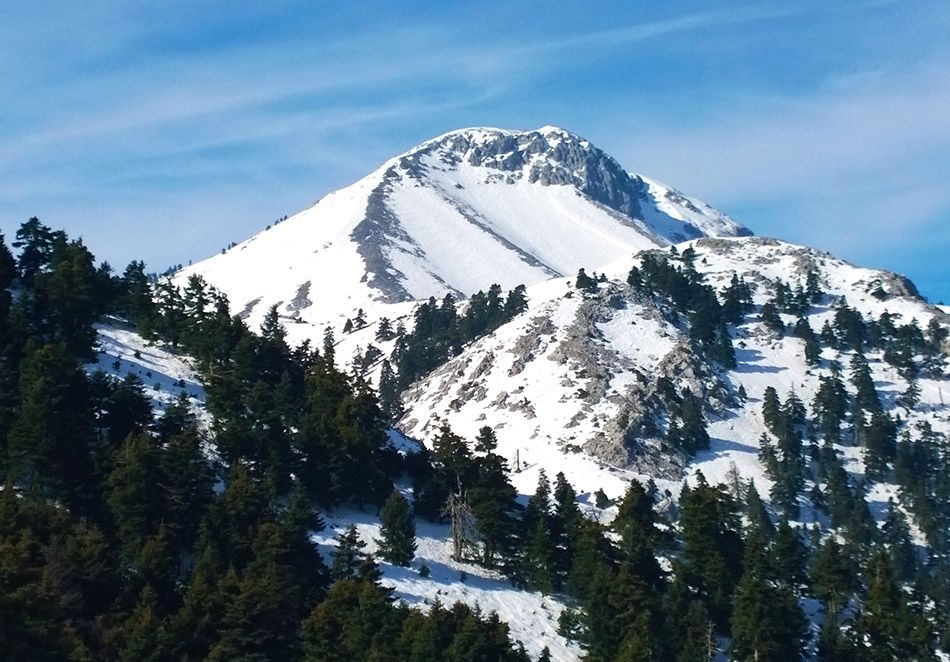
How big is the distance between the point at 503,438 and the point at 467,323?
128 feet

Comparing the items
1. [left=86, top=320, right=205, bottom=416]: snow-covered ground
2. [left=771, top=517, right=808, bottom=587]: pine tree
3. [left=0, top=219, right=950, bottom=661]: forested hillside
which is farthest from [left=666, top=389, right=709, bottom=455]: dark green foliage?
[left=86, top=320, right=205, bottom=416]: snow-covered ground

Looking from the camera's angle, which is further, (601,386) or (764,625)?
(601,386)

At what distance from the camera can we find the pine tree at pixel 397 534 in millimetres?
65375

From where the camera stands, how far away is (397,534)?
215ft

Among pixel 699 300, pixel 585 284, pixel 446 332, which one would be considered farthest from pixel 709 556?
pixel 446 332

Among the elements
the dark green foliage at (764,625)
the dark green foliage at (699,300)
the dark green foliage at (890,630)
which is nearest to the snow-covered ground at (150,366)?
the dark green foliage at (764,625)

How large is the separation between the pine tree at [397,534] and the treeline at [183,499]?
4.24 metres

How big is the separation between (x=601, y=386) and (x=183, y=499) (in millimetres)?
79727

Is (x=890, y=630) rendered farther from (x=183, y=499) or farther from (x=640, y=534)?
(x=183, y=499)

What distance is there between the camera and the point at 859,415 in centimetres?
13988

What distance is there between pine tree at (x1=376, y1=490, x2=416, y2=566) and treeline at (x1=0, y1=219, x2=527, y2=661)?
4.24 meters

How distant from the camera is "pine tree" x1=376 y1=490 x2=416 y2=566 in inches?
2574

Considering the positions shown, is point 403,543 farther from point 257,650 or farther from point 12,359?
point 12,359

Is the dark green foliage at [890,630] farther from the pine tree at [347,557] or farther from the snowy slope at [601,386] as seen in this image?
the snowy slope at [601,386]
